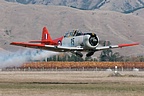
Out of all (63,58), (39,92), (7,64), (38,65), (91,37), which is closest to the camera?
(39,92)

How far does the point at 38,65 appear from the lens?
134375 millimetres

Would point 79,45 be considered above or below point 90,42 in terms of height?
below

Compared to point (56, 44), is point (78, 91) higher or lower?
lower

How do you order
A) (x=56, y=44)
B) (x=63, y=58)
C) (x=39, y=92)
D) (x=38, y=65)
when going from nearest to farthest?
(x=39, y=92), (x=56, y=44), (x=38, y=65), (x=63, y=58)

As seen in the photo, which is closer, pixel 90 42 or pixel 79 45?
pixel 90 42

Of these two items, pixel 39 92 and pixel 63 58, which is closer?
pixel 39 92

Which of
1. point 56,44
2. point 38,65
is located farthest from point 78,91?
point 38,65

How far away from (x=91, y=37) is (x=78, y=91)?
11.7 metres

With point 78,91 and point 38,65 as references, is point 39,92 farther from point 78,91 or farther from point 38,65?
point 38,65

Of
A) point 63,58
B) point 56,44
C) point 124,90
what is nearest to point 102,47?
point 56,44

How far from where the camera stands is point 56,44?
6156 centimetres

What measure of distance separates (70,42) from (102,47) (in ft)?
10.1

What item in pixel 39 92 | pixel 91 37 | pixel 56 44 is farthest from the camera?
pixel 56 44

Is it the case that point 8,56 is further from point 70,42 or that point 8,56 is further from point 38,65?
point 38,65
